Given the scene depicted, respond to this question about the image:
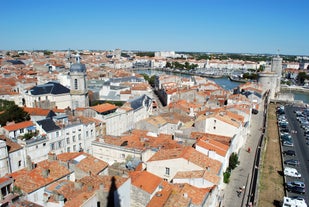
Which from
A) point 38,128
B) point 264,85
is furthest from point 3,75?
point 264,85

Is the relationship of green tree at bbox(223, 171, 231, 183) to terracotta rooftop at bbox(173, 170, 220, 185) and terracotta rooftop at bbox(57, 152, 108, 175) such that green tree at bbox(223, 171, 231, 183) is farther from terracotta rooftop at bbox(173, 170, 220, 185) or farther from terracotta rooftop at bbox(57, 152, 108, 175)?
terracotta rooftop at bbox(57, 152, 108, 175)

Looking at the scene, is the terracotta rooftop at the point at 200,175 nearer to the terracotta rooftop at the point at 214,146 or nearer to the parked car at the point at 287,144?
the terracotta rooftop at the point at 214,146

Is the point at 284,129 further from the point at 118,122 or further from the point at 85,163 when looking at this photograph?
the point at 85,163

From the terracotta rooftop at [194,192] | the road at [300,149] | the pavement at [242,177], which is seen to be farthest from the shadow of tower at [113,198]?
the road at [300,149]

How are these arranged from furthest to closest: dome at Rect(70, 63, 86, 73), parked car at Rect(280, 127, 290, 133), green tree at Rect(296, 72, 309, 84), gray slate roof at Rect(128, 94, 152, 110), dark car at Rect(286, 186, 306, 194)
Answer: green tree at Rect(296, 72, 309, 84) → parked car at Rect(280, 127, 290, 133) → gray slate roof at Rect(128, 94, 152, 110) → dome at Rect(70, 63, 86, 73) → dark car at Rect(286, 186, 306, 194)

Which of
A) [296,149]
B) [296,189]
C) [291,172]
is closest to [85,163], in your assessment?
[296,189]

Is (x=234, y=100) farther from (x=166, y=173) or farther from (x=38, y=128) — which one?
(x=38, y=128)

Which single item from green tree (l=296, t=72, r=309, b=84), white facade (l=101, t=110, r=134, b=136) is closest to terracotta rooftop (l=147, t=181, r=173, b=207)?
white facade (l=101, t=110, r=134, b=136)
